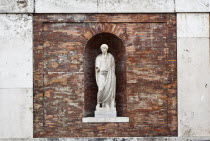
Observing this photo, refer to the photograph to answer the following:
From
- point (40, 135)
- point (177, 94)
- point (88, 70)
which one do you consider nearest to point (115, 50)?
point (88, 70)

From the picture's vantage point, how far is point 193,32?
36.8ft

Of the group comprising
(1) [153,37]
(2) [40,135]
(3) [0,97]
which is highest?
(1) [153,37]

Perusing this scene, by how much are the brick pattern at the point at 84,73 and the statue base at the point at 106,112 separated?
278mm

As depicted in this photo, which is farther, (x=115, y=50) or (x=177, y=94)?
(x=115, y=50)

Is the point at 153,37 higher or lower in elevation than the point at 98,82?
higher

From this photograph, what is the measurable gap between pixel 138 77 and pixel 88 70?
151 cm

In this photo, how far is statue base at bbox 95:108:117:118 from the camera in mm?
11250

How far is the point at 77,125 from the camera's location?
1113 centimetres

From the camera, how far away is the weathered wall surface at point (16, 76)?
1097cm

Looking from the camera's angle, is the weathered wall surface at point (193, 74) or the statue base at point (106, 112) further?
the statue base at point (106, 112)

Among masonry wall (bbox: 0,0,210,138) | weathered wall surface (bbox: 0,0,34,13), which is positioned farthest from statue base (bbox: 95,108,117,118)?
weathered wall surface (bbox: 0,0,34,13)

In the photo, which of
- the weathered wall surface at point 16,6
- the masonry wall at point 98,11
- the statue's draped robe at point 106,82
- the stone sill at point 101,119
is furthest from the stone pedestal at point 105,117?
the weathered wall surface at point 16,6

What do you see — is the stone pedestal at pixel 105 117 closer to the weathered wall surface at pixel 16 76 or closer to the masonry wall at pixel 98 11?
the masonry wall at pixel 98 11

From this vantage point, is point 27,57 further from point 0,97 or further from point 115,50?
point 115,50
